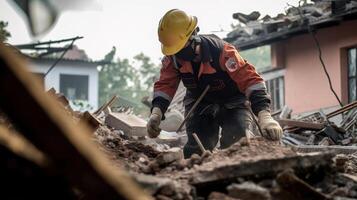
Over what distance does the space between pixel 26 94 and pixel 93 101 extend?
89.1ft

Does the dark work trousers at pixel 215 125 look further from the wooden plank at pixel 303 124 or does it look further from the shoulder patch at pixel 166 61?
the wooden plank at pixel 303 124

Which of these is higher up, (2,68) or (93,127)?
(2,68)

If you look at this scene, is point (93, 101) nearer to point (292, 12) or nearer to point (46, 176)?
point (292, 12)

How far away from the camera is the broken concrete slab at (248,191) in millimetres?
2303

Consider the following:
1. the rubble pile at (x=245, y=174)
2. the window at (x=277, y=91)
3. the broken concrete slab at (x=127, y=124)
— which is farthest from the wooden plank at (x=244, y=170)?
the window at (x=277, y=91)

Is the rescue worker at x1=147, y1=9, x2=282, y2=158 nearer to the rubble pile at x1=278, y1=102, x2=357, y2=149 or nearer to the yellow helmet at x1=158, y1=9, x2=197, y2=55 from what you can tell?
the yellow helmet at x1=158, y1=9, x2=197, y2=55

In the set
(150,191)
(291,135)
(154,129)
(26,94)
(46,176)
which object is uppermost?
(26,94)

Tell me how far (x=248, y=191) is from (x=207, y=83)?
2.47 metres

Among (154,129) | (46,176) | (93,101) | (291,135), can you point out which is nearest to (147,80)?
(93,101)

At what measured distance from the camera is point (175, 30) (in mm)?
Result: 4672

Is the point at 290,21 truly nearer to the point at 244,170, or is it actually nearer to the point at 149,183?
the point at 244,170

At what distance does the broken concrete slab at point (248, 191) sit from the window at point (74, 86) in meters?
24.7

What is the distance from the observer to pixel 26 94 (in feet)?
4.53

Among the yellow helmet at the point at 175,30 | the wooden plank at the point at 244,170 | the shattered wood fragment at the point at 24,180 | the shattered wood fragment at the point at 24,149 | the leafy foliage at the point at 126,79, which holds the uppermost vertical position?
the yellow helmet at the point at 175,30
